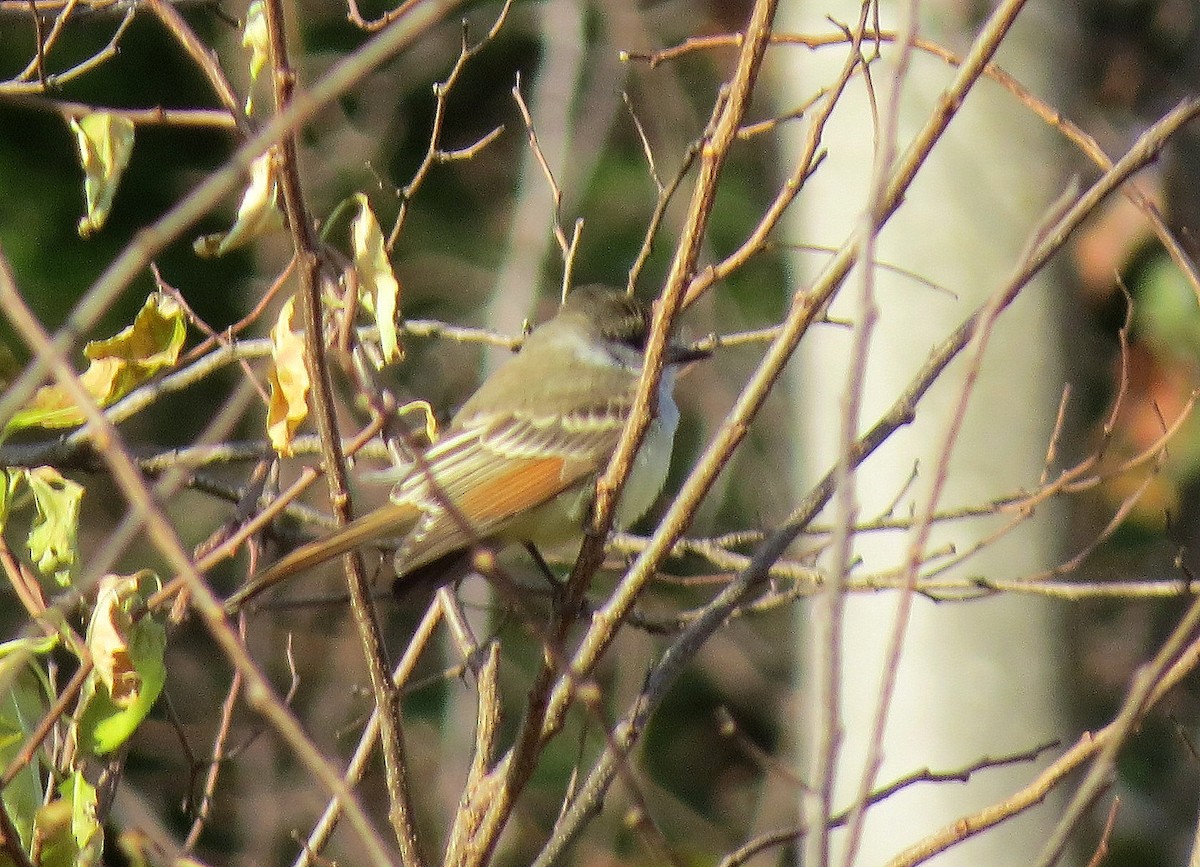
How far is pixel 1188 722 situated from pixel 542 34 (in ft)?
19.3

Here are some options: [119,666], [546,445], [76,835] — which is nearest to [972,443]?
[546,445]

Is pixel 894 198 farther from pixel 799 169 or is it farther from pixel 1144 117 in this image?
pixel 1144 117

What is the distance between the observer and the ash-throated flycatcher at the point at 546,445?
3.86 meters

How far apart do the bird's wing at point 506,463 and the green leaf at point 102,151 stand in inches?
44.3

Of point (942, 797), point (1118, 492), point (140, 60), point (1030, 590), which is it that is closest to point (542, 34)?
point (140, 60)

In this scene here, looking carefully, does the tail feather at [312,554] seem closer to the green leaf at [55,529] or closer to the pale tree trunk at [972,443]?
the green leaf at [55,529]

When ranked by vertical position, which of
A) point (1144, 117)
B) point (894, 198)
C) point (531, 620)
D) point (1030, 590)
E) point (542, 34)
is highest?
point (1144, 117)

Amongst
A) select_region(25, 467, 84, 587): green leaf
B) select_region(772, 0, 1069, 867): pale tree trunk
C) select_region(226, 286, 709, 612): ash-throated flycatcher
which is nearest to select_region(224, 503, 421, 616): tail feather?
select_region(226, 286, 709, 612): ash-throated flycatcher

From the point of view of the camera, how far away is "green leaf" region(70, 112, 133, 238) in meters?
2.87

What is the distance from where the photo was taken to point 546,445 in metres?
4.37

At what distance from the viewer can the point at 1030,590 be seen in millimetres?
3484

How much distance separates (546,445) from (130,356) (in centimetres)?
155

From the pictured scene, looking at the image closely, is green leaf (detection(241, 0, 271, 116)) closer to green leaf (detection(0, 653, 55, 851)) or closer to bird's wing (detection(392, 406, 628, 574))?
green leaf (detection(0, 653, 55, 851))

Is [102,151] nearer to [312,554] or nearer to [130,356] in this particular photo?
[130,356]
